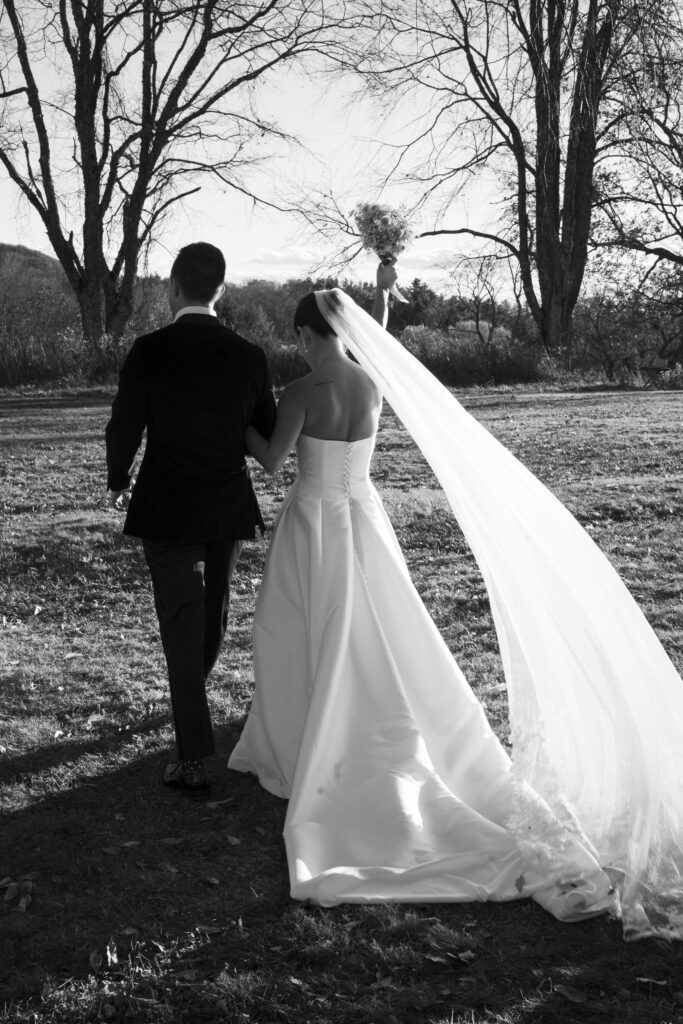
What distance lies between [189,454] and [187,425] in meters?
0.14

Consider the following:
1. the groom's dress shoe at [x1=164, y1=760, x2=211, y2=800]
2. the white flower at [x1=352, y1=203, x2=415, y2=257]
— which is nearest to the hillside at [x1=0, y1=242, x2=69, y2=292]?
the white flower at [x1=352, y1=203, x2=415, y2=257]

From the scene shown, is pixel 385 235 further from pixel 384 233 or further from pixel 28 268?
pixel 28 268

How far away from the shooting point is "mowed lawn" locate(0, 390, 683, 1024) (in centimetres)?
307

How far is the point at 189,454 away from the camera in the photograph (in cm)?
436

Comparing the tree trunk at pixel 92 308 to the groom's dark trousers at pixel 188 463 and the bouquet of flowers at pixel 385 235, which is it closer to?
the bouquet of flowers at pixel 385 235

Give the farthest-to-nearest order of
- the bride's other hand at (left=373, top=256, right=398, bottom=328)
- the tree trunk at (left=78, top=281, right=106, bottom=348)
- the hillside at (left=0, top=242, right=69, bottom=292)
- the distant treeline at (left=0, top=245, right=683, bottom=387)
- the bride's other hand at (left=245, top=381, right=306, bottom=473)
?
the hillside at (left=0, top=242, right=69, bottom=292)
the tree trunk at (left=78, top=281, right=106, bottom=348)
the distant treeline at (left=0, top=245, right=683, bottom=387)
the bride's other hand at (left=373, top=256, right=398, bottom=328)
the bride's other hand at (left=245, top=381, right=306, bottom=473)

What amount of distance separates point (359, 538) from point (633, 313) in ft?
93.1

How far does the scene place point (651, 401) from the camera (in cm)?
1853

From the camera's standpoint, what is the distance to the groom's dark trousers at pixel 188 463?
4258 millimetres

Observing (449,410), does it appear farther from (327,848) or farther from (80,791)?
(80,791)

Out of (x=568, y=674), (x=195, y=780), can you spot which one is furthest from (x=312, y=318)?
(x=195, y=780)

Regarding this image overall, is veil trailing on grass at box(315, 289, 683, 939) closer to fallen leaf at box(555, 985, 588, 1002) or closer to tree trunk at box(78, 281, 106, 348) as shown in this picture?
fallen leaf at box(555, 985, 588, 1002)

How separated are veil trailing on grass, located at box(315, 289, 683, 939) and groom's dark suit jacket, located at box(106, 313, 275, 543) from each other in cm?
59

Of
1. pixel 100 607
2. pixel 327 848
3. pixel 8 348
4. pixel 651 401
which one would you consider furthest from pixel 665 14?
pixel 327 848
